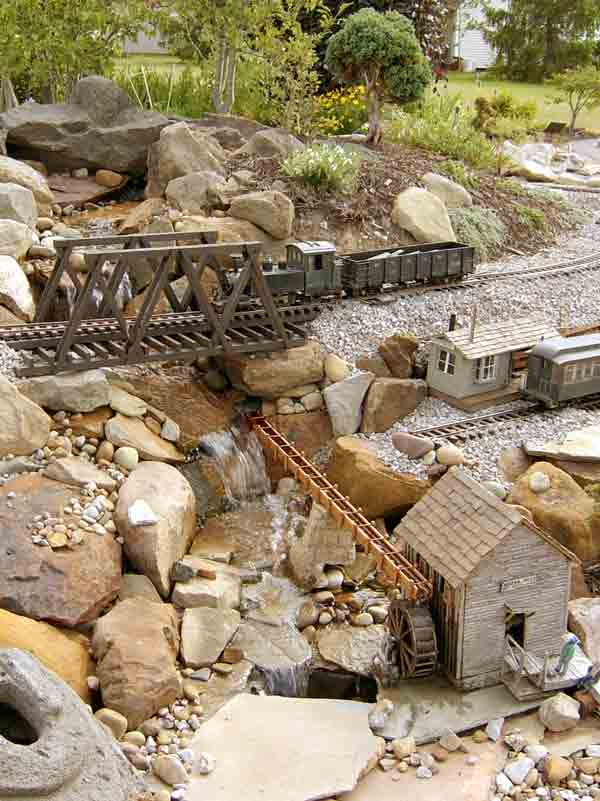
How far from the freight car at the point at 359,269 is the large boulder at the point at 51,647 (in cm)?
749

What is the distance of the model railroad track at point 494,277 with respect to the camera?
19.0 m

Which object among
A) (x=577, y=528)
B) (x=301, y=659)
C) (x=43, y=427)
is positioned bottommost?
(x=301, y=659)

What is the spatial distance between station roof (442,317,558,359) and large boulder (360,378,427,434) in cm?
107

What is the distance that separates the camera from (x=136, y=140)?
74.5 feet

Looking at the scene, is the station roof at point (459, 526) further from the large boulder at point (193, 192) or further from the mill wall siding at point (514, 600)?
the large boulder at point (193, 192)

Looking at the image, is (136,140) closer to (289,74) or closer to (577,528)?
(289,74)

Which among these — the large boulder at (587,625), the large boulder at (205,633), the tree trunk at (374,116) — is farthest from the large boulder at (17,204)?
the large boulder at (587,625)

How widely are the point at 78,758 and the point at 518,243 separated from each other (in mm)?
17055

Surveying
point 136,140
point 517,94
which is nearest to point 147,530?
point 136,140

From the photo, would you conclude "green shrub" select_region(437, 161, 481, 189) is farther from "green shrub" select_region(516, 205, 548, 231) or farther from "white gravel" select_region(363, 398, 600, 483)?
"white gravel" select_region(363, 398, 600, 483)

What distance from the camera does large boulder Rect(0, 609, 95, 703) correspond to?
35.3ft

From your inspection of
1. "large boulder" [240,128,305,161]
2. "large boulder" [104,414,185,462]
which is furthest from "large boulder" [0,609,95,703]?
"large boulder" [240,128,305,161]

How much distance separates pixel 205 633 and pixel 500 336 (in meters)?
7.36

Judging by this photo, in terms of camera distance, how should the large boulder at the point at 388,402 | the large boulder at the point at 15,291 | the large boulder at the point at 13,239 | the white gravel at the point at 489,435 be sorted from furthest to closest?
1. the large boulder at the point at 13,239
2. the large boulder at the point at 388,402
3. the large boulder at the point at 15,291
4. the white gravel at the point at 489,435
